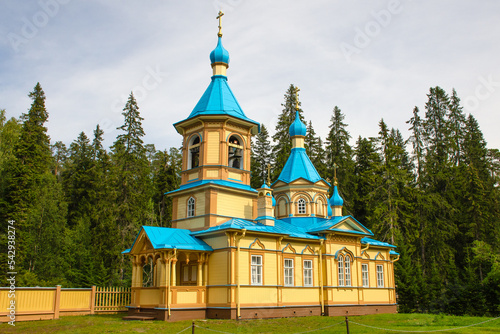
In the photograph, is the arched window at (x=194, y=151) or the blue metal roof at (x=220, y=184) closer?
the blue metal roof at (x=220, y=184)

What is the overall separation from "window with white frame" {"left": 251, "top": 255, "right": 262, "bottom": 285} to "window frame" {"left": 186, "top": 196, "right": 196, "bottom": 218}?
12.1 ft

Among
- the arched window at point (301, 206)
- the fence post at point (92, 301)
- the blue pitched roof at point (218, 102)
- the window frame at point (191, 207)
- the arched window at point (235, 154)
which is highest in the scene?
the blue pitched roof at point (218, 102)

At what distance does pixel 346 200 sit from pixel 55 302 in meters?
27.0

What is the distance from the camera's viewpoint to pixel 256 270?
18.3 meters

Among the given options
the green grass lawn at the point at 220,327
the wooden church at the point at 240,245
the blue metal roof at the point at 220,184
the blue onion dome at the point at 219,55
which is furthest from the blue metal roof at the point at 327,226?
the blue onion dome at the point at 219,55

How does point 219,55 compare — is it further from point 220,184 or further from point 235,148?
point 220,184

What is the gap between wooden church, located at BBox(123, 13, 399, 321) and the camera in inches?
687

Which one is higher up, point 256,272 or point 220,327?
point 256,272

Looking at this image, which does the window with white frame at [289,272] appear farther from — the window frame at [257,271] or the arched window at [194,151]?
the arched window at [194,151]

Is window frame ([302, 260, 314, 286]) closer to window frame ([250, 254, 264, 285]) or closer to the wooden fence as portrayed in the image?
window frame ([250, 254, 264, 285])

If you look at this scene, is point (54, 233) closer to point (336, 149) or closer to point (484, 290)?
point (336, 149)

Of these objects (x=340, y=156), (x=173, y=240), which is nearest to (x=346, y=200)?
(x=340, y=156)

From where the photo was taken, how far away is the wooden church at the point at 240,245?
57.2 feet

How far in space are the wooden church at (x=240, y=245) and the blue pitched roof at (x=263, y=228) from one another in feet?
0.20
